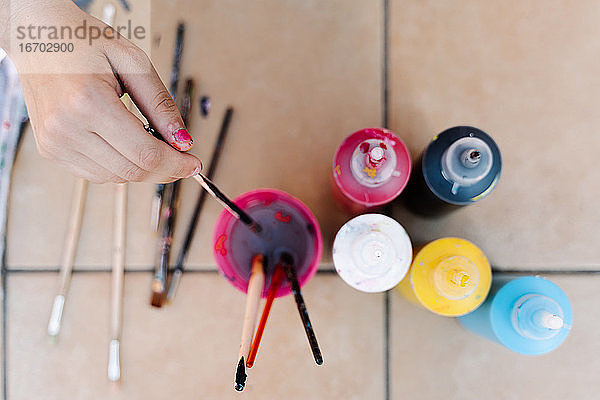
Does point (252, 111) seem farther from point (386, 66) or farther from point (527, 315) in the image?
point (527, 315)

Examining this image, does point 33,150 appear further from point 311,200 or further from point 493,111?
point 493,111

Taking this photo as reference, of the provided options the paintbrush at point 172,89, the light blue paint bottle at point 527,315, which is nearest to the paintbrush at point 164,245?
the paintbrush at point 172,89

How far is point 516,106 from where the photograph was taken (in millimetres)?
556

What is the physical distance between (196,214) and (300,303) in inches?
7.5

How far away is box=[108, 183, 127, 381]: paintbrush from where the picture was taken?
546mm

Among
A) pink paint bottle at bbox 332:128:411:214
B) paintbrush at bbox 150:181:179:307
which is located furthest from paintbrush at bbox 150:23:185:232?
pink paint bottle at bbox 332:128:411:214

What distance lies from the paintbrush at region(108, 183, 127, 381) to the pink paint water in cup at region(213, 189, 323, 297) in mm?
136

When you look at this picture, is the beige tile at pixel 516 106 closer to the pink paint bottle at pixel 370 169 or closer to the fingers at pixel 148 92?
the pink paint bottle at pixel 370 169

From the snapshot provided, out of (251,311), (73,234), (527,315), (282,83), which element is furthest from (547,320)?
(73,234)

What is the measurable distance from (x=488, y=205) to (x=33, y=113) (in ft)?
1.56

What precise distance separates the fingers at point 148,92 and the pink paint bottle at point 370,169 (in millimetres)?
150

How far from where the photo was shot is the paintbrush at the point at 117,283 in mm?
546

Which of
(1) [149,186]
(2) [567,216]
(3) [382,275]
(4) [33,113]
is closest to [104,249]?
(1) [149,186]

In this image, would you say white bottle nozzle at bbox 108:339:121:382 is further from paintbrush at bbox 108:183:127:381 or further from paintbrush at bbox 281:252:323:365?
paintbrush at bbox 281:252:323:365
